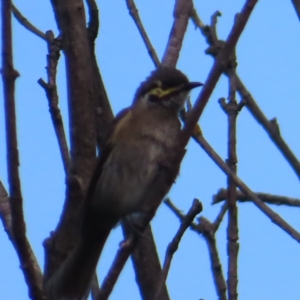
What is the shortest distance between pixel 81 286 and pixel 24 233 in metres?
1.14

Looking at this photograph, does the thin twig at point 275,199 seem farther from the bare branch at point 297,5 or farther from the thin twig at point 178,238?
the thin twig at point 178,238

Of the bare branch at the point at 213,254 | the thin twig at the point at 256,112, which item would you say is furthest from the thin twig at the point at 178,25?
the bare branch at the point at 213,254

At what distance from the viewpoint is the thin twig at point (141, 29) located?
3.91m

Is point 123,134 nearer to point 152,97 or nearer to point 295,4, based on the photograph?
point 152,97

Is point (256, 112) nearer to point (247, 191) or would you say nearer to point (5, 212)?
point (247, 191)

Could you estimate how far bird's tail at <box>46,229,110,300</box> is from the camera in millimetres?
3355

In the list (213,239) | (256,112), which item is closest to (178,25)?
(256,112)

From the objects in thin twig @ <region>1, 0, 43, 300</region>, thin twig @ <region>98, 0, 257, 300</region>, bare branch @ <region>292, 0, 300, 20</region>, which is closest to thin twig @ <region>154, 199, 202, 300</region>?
thin twig @ <region>98, 0, 257, 300</region>

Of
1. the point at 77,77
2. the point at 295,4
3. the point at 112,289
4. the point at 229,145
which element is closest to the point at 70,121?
the point at 77,77

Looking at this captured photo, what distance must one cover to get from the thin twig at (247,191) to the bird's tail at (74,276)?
0.83 m

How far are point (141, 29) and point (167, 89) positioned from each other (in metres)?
0.63

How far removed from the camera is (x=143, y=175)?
13.7 ft

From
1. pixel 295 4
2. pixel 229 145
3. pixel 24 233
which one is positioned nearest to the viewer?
pixel 24 233

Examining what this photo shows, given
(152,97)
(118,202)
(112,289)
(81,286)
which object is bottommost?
(112,289)
